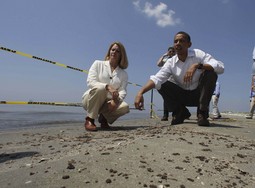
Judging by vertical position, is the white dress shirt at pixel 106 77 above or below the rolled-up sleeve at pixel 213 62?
below

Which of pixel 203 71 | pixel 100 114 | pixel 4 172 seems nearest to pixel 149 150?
pixel 4 172

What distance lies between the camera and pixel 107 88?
352cm

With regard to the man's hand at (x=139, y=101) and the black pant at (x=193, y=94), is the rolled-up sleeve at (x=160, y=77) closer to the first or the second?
the black pant at (x=193, y=94)

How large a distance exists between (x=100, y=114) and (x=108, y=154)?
229 centimetres

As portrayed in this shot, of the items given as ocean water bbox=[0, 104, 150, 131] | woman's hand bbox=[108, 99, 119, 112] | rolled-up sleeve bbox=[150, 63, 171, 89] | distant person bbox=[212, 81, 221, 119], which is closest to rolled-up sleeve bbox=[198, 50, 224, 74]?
rolled-up sleeve bbox=[150, 63, 171, 89]

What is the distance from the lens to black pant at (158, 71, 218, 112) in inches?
137

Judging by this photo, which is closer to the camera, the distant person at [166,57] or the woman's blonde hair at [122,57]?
the woman's blonde hair at [122,57]

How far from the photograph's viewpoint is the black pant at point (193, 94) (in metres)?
3.48

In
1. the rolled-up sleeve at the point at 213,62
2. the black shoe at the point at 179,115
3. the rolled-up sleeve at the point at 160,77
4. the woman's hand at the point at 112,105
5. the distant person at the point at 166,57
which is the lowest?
the black shoe at the point at 179,115

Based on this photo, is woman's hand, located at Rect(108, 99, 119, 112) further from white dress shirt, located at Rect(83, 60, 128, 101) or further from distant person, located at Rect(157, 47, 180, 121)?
distant person, located at Rect(157, 47, 180, 121)

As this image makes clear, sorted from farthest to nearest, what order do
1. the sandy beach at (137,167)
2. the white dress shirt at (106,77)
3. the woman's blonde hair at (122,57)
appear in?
the woman's blonde hair at (122,57)
the white dress shirt at (106,77)
the sandy beach at (137,167)

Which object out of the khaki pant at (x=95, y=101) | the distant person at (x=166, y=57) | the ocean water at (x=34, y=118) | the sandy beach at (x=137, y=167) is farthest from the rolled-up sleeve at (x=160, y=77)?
the ocean water at (x=34, y=118)

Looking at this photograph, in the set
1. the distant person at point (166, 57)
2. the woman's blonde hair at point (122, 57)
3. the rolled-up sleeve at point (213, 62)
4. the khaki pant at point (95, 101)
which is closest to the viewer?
the rolled-up sleeve at point (213, 62)

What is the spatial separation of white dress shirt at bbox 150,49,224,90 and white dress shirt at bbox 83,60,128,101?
0.53 m
